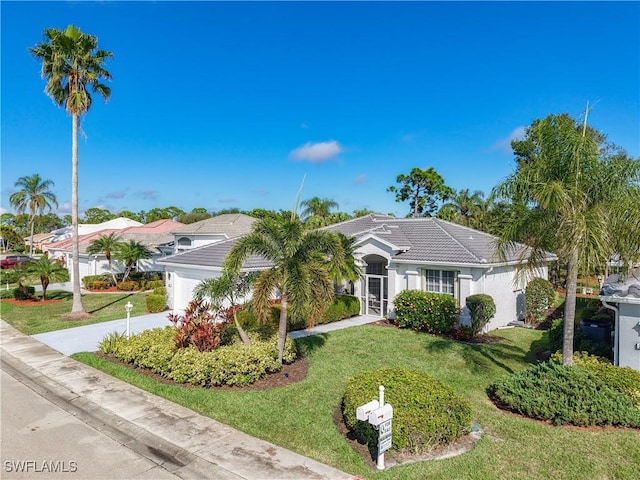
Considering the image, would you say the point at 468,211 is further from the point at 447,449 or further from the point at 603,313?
the point at 447,449

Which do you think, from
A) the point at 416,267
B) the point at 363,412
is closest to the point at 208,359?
the point at 363,412

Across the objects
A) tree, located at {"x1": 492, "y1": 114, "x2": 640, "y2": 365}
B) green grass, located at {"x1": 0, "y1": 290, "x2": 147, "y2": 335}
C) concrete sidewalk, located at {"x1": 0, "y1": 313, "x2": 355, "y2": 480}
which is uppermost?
tree, located at {"x1": 492, "y1": 114, "x2": 640, "y2": 365}

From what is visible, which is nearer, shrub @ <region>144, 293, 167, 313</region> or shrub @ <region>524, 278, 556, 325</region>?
shrub @ <region>524, 278, 556, 325</region>

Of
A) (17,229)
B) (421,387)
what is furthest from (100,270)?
(17,229)

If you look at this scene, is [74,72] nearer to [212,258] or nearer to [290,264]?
[212,258]

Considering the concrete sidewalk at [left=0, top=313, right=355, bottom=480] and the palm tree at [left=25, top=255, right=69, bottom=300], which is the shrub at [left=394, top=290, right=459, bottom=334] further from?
the palm tree at [left=25, top=255, right=69, bottom=300]

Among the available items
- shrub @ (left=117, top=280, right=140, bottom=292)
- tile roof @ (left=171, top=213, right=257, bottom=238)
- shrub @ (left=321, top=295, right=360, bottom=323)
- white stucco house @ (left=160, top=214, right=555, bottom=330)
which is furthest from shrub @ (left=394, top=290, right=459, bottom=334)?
shrub @ (left=117, top=280, right=140, bottom=292)

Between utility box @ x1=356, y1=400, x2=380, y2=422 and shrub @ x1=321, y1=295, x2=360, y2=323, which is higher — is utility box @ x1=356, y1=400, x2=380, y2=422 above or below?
above

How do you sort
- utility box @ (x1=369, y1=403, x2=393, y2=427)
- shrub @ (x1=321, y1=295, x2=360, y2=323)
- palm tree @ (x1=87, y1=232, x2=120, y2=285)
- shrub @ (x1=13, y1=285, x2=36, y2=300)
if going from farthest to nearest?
palm tree @ (x1=87, y1=232, x2=120, y2=285), shrub @ (x1=13, y1=285, x2=36, y2=300), shrub @ (x1=321, y1=295, x2=360, y2=323), utility box @ (x1=369, y1=403, x2=393, y2=427)

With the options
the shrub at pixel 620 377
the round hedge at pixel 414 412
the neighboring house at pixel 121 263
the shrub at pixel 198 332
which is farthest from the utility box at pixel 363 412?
the neighboring house at pixel 121 263
